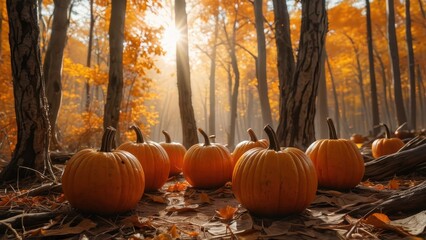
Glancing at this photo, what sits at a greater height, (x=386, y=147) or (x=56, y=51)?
(x=56, y=51)

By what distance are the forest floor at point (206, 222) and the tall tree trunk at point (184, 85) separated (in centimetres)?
372

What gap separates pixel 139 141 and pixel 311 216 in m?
2.03

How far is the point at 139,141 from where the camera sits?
3.40 meters

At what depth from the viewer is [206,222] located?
214 cm

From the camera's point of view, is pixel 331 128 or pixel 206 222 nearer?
pixel 206 222

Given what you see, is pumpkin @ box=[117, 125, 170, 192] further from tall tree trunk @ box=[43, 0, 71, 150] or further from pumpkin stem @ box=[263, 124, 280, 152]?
tall tree trunk @ box=[43, 0, 71, 150]

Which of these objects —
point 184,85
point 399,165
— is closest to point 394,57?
point 184,85

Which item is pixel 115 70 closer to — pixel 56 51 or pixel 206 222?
pixel 56 51

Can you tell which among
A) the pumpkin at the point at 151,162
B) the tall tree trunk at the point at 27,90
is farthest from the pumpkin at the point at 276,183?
the tall tree trunk at the point at 27,90

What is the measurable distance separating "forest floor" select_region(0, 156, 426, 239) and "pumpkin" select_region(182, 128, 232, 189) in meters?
0.49

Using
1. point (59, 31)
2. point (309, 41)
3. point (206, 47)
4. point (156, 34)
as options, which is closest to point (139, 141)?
point (309, 41)

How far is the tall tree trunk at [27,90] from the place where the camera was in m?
3.37

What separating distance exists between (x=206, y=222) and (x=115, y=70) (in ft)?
15.1

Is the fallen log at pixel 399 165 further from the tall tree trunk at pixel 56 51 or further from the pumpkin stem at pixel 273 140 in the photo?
the tall tree trunk at pixel 56 51
